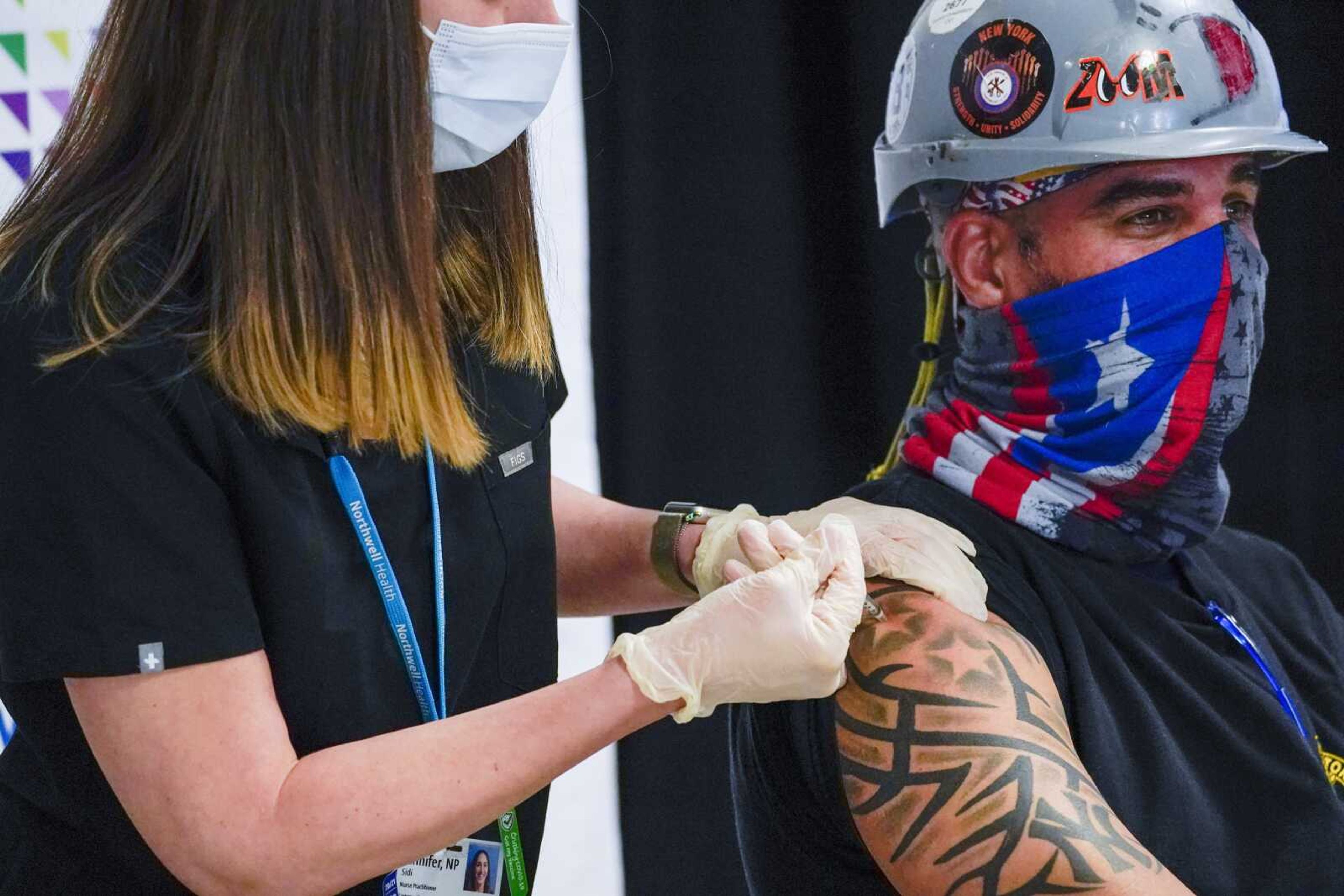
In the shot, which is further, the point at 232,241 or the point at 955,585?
the point at 955,585

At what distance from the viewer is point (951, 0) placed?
1603mm

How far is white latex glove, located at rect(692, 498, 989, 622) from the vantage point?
54.7 inches

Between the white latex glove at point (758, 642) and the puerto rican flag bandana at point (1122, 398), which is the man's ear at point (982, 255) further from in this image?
the white latex glove at point (758, 642)

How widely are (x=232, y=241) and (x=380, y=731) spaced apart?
0.50 metres

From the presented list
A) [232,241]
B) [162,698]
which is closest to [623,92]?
[232,241]

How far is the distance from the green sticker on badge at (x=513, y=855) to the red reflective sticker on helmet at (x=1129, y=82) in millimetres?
976

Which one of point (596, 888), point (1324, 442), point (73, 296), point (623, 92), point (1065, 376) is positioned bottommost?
point (596, 888)

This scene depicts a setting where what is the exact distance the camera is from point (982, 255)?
1.60m

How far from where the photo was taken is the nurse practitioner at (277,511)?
1.17 metres

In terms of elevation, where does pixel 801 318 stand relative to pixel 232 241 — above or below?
below

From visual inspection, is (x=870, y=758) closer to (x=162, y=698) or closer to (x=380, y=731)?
(x=380, y=731)

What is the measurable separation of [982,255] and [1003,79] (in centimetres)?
20

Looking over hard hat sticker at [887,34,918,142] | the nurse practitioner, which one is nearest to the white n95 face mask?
the nurse practitioner

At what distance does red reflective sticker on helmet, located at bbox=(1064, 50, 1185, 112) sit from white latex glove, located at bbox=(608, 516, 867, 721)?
558mm
